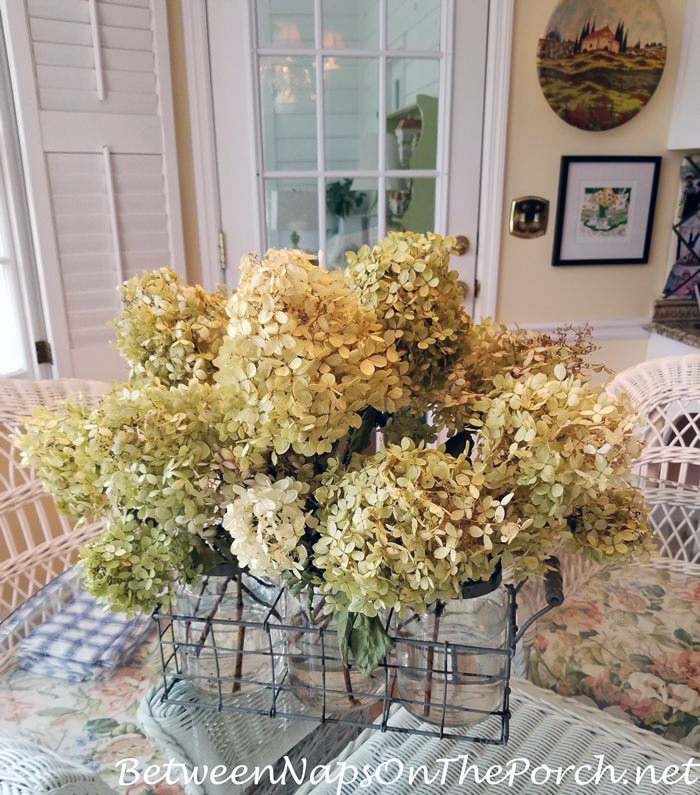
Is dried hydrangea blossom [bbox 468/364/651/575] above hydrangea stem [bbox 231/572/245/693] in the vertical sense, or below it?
above

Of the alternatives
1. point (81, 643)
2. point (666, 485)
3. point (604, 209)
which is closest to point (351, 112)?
point (604, 209)

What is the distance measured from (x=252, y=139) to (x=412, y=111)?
1.73ft

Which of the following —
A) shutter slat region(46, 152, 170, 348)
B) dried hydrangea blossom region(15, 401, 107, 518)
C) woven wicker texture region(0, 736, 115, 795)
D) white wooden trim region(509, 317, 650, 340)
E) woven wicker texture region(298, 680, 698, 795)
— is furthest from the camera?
white wooden trim region(509, 317, 650, 340)

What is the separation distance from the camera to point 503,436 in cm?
53

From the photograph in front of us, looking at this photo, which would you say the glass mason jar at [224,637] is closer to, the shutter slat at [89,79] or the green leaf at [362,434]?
the green leaf at [362,434]

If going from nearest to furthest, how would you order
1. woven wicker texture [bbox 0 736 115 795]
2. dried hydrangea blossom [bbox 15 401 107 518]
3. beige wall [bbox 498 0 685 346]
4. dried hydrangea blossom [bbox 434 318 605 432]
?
woven wicker texture [bbox 0 736 115 795] → dried hydrangea blossom [bbox 15 401 107 518] → dried hydrangea blossom [bbox 434 318 605 432] → beige wall [bbox 498 0 685 346]

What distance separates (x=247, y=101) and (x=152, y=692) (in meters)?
1.76

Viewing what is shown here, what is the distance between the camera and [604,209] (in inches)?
90.1

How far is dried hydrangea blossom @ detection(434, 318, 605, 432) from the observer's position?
64cm

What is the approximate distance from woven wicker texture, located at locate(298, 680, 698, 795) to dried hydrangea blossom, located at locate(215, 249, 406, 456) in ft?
1.55

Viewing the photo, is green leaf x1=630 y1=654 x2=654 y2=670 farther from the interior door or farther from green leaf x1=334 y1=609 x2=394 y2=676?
the interior door

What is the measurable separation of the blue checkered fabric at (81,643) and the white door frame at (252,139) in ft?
4.45

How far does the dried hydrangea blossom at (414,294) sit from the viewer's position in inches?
23.2

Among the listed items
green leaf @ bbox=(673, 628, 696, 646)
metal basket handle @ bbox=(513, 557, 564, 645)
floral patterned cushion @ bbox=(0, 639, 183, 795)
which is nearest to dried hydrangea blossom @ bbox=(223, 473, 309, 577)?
metal basket handle @ bbox=(513, 557, 564, 645)
